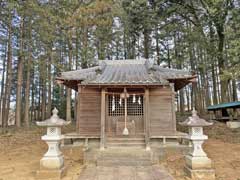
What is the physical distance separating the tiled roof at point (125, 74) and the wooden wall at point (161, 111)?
30.6 inches

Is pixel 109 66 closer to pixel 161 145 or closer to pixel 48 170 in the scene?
pixel 161 145

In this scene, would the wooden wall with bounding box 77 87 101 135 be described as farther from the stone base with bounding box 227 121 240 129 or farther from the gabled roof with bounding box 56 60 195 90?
the stone base with bounding box 227 121 240 129

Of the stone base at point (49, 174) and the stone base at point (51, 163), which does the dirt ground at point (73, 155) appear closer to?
the stone base at point (49, 174)

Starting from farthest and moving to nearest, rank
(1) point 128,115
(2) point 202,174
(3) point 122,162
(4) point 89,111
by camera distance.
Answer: (1) point 128,115 → (4) point 89,111 → (3) point 122,162 → (2) point 202,174

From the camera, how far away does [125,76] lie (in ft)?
34.0

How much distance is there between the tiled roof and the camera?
9328mm

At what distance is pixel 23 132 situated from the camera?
1380 centimetres

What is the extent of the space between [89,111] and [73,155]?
210 cm

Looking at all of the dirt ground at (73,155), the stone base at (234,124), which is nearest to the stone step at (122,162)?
the dirt ground at (73,155)

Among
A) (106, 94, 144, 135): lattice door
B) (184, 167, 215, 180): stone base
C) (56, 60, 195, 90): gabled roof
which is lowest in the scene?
(184, 167, 215, 180): stone base

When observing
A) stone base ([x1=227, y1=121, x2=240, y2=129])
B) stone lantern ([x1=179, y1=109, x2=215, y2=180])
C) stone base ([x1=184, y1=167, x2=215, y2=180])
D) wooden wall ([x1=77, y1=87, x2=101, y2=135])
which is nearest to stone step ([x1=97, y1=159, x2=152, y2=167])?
stone lantern ([x1=179, y1=109, x2=215, y2=180])

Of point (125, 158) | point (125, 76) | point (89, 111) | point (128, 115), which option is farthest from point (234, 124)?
point (89, 111)

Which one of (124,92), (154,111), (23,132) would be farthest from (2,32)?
(154,111)

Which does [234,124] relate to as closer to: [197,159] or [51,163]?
[197,159]
